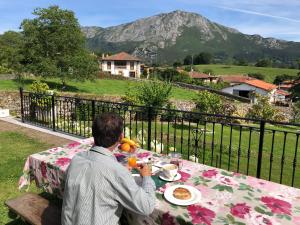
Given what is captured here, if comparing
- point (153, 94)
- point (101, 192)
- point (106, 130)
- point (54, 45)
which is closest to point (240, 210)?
point (101, 192)

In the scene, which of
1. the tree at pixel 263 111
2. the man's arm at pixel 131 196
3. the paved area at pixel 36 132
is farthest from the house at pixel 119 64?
the man's arm at pixel 131 196

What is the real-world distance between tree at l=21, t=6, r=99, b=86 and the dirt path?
1660 cm

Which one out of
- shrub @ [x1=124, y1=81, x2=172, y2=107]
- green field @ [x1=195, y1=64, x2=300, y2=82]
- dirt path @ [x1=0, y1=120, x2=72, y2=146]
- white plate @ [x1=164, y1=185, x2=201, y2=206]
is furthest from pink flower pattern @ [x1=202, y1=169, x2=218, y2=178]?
green field @ [x1=195, y1=64, x2=300, y2=82]

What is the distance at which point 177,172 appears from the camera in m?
2.90

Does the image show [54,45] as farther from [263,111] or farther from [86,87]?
[263,111]

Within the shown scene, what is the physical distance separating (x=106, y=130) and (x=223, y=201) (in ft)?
3.66

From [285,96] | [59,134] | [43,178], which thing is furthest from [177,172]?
[285,96]

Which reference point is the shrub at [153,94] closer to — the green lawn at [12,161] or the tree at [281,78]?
the green lawn at [12,161]

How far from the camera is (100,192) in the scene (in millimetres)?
1980

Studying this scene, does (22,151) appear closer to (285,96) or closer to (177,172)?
(177,172)

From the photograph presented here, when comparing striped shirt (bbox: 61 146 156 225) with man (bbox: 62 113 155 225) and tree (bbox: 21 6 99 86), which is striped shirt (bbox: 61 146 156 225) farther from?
tree (bbox: 21 6 99 86)

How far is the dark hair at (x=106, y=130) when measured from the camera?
2.16 meters

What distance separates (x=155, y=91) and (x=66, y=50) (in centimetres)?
1511

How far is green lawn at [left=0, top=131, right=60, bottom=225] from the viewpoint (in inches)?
174
